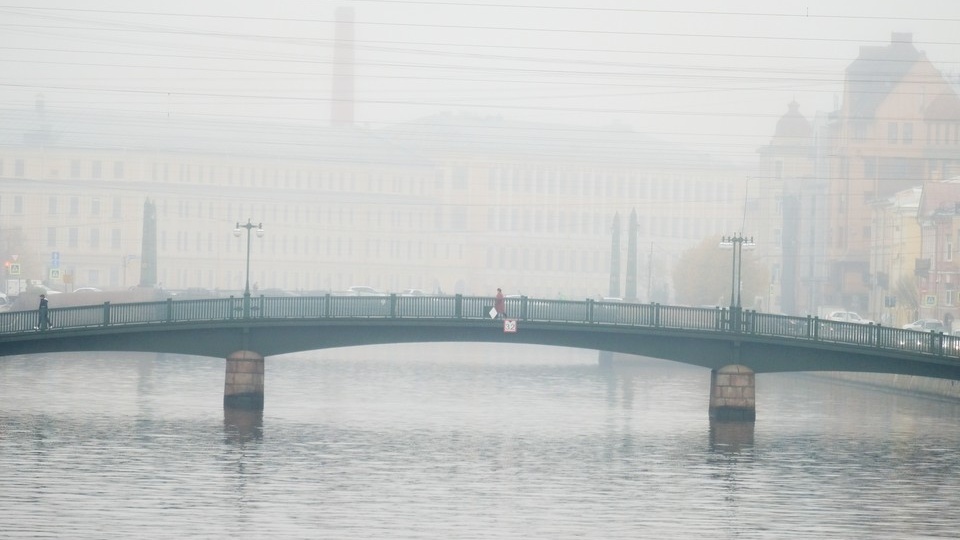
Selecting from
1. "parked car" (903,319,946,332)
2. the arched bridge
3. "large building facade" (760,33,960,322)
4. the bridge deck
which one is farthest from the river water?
"large building facade" (760,33,960,322)

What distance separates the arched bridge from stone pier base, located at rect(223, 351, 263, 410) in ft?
1.17

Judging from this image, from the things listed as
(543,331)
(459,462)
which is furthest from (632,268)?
(459,462)

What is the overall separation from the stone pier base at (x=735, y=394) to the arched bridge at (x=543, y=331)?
1.12 ft

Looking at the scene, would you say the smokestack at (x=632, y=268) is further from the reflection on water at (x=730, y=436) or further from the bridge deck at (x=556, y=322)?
the reflection on water at (x=730, y=436)

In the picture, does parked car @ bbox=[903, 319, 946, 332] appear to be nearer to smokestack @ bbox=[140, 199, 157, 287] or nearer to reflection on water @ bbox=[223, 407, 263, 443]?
reflection on water @ bbox=[223, 407, 263, 443]

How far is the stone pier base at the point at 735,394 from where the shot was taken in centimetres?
7019

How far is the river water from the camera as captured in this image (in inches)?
1692

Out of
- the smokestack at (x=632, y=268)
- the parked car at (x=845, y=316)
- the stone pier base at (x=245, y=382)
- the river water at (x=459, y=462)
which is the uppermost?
the smokestack at (x=632, y=268)

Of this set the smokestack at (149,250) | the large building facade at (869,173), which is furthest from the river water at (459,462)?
the large building facade at (869,173)

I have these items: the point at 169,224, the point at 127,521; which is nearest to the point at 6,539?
the point at 127,521

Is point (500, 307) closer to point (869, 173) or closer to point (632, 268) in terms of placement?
point (632, 268)

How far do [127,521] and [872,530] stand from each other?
59.8ft

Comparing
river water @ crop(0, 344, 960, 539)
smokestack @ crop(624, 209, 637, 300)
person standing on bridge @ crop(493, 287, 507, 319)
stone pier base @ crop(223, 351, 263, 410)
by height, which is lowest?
river water @ crop(0, 344, 960, 539)

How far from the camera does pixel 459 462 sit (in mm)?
55812
